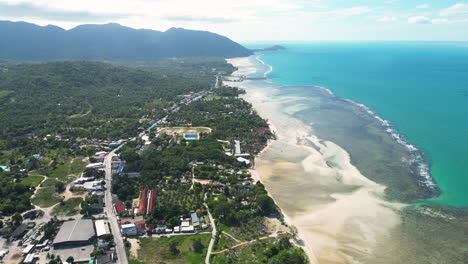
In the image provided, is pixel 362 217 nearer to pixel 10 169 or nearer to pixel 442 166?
pixel 442 166

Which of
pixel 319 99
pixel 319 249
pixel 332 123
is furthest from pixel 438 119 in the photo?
pixel 319 249

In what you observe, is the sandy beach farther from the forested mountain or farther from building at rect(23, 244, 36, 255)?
the forested mountain

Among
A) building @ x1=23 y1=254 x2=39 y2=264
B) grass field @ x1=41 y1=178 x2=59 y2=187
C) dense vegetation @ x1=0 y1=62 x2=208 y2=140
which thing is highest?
dense vegetation @ x1=0 y1=62 x2=208 y2=140

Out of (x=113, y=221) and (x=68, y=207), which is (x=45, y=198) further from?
(x=113, y=221)

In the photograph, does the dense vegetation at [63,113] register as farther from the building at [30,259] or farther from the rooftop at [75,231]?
the building at [30,259]

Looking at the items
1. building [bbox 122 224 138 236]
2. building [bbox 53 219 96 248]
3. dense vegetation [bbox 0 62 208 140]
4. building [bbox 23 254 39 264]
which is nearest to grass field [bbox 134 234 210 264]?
building [bbox 122 224 138 236]

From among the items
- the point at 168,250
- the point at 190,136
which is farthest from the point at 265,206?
the point at 190,136
